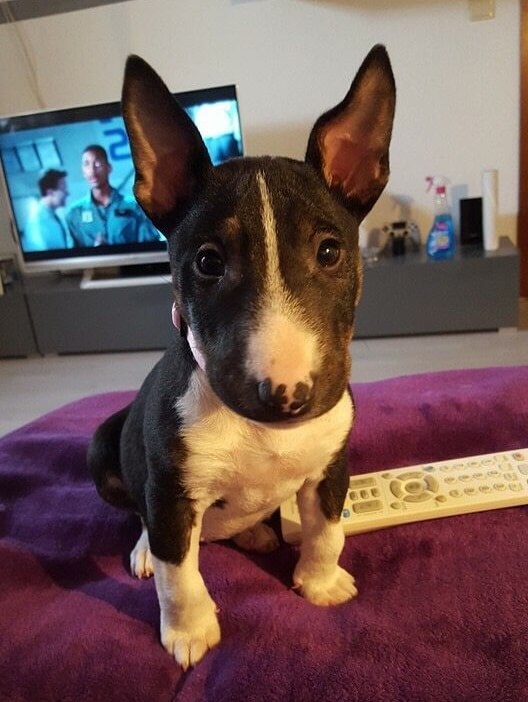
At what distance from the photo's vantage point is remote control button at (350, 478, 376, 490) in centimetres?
133

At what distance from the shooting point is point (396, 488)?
4.32 feet

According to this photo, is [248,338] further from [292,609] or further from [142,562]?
[142,562]

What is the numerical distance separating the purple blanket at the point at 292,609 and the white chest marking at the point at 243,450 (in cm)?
23

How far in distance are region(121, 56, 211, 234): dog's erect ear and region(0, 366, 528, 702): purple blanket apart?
0.65 metres

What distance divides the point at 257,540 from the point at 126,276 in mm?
2550

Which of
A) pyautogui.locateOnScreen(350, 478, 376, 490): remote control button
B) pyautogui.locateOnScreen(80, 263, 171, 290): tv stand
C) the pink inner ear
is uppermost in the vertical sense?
the pink inner ear

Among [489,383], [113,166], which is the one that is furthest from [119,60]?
[489,383]

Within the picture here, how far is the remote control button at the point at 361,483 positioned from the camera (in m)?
1.33

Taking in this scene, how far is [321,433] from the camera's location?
0.98 meters

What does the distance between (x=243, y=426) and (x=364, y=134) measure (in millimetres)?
459

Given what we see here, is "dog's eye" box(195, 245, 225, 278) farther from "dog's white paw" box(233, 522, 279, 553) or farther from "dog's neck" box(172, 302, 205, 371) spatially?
"dog's white paw" box(233, 522, 279, 553)

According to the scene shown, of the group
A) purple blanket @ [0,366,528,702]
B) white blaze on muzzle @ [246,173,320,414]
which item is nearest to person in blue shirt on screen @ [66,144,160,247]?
purple blanket @ [0,366,528,702]

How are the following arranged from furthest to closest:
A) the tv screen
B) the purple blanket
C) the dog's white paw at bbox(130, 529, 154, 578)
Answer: the tv screen < the dog's white paw at bbox(130, 529, 154, 578) < the purple blanket

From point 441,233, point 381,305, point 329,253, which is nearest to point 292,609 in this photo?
point 329,253
